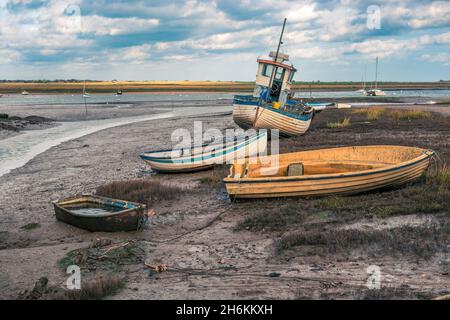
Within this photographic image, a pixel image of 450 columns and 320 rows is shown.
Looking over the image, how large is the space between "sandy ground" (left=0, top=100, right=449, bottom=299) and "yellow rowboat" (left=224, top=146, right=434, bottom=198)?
0.58m

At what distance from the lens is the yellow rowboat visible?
11.0 metres

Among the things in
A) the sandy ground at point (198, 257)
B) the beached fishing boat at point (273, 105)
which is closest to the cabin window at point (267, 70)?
the beached fishing boat at point (273, 105)

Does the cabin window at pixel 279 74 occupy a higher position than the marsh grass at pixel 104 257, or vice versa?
the cabin window at pixel 279 74

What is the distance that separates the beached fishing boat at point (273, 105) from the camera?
2220 centimetres

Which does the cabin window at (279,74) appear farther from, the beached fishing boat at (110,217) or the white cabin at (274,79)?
the beached fishing boat at (110,217)

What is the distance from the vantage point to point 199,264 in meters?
7.85

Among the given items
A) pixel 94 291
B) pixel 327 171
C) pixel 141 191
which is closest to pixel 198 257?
pixel 94 291

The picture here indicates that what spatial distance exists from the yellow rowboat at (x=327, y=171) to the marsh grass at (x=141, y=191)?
2.08m

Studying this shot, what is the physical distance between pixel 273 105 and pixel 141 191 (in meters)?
11.8

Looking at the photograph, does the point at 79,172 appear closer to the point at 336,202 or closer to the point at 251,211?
the point at 251,211

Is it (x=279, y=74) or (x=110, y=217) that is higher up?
(x=279, y=74)

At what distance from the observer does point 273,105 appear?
74.9 feet

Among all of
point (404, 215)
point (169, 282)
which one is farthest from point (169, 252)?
point (404, 215)

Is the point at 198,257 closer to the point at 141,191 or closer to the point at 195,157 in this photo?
the point at 141,191
